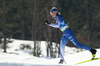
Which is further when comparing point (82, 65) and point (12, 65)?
point (82, 65)

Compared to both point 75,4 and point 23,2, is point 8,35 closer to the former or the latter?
point 23,2

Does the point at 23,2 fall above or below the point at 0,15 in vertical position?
above

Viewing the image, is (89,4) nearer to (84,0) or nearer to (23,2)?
(84,0)

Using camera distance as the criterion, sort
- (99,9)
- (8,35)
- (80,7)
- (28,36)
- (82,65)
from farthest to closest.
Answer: (28,36) < (80,7) < (99,9) < (8,35) < (82,65)

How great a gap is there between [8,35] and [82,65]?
36.3 ft

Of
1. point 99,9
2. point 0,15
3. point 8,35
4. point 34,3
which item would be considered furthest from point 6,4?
point 99,9

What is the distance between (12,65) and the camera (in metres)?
4.47

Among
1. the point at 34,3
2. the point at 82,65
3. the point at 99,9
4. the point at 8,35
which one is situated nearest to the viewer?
the point at 82,65

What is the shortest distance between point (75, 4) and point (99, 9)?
4.58 metres

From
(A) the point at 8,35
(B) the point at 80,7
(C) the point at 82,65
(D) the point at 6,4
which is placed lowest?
(C) the point at 82,65

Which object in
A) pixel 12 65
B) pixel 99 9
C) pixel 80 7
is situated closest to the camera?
pixel 12 65

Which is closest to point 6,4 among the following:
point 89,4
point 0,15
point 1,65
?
point 0,15

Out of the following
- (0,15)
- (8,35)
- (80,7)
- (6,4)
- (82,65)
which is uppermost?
(80,7)

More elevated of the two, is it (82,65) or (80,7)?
(80,7)
